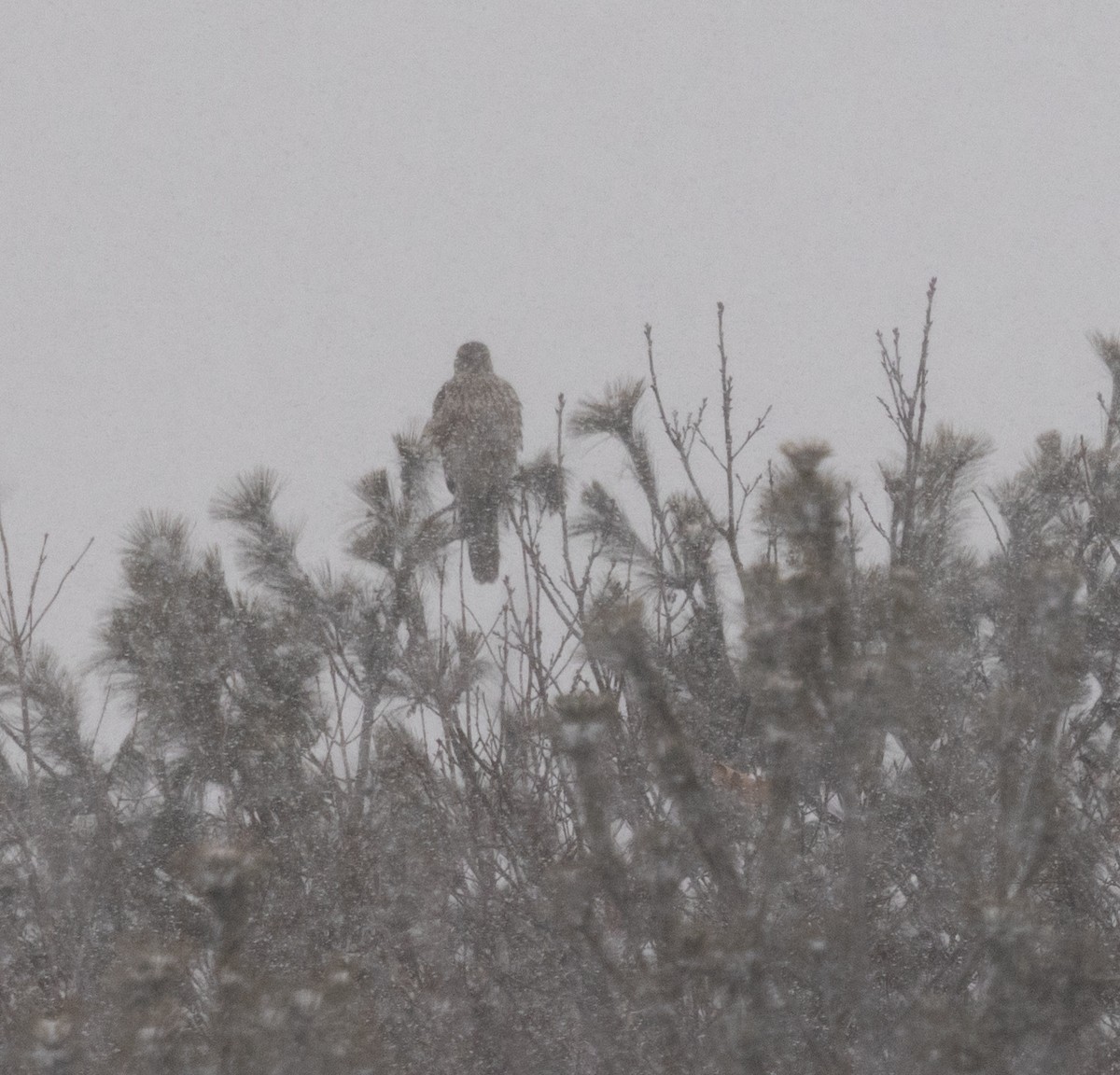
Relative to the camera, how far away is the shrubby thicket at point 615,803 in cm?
141

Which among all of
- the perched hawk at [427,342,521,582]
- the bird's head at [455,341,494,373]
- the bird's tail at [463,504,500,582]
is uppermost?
the bird's head at [455,341,494,373]

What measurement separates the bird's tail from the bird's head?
3.67 meters

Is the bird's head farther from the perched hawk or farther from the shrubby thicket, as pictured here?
the shrubby thicket

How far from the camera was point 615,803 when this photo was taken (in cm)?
152

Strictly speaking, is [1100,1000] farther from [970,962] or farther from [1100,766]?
[1100,766]

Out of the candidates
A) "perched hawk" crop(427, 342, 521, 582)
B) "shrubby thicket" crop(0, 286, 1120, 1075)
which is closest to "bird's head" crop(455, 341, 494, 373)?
"perched hawk" crop(427, 342, 521, 582)

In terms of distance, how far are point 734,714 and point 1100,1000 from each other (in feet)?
6.31

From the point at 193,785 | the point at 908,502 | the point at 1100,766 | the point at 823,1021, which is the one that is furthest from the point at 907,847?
the point at 193,785

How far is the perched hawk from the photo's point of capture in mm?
5070

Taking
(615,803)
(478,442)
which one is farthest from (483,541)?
(615,803)

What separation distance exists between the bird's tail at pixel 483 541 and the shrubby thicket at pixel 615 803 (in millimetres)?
194

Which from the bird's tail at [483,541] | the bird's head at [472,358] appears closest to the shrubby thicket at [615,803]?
the bird's tail at [483,541]

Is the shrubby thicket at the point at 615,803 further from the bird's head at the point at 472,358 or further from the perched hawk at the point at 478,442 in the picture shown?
the bird's head at the point at 472,358

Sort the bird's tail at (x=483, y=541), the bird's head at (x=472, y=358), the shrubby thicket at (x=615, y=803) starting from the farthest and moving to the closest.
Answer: the bird's head at (x=472, y=358) → the bird's tail at (x=483, y=541) → the shrubby thicket at (x=615, y=803)
